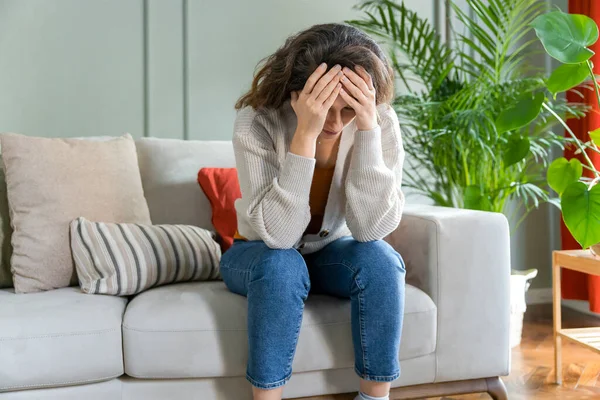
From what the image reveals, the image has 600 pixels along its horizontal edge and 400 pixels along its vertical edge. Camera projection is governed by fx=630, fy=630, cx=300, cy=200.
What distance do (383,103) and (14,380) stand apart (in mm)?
1072

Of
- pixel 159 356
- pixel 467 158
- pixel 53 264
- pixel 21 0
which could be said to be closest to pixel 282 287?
pixel 159 356

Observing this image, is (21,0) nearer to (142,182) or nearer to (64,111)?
(64,111)

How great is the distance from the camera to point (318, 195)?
1.62 m

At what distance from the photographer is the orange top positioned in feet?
5.29

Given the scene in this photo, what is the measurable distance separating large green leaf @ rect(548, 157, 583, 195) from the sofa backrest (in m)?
1.03

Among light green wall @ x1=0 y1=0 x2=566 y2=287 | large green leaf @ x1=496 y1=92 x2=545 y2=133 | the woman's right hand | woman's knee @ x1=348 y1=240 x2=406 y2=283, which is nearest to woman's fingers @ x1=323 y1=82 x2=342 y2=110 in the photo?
the woman's right hand

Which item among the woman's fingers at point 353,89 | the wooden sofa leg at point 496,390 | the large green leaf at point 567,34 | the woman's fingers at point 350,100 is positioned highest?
the large green leaf at point 567,34

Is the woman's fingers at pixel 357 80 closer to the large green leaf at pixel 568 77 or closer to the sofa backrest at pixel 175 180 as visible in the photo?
the large green leaf at pixel 568 77

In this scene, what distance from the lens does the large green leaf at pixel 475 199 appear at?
2.33m

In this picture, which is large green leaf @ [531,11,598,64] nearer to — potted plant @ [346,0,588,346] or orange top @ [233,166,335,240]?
potted plant @ [346,0,588,346]

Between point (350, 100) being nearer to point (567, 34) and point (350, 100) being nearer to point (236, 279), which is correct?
point (236, 279)

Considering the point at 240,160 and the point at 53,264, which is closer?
the point at 240,160

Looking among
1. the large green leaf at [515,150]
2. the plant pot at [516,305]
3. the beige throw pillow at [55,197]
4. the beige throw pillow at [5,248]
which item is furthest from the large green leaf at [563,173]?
the beige throw pillow at [5,248]

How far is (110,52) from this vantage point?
8.57 ft
